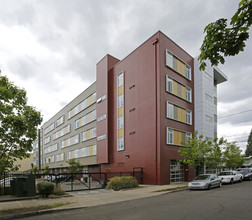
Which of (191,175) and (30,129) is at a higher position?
(30,129)

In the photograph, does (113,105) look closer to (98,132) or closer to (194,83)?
(98,132)

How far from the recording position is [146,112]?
26.4m

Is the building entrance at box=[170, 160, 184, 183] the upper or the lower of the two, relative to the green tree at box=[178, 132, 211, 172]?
lower

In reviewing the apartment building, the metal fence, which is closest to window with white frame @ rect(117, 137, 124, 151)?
→ the metal fence

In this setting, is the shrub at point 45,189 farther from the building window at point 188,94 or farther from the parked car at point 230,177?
the building window at point 188,94

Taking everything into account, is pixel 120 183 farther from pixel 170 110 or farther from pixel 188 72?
pixel 188 72

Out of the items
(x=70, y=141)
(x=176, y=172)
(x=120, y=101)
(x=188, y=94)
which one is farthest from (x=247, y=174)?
(x=70, y=141)

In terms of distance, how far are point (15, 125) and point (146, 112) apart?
1728 cm

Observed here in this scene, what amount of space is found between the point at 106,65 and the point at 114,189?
19.6 meters

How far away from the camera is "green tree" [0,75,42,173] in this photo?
10.7 metres

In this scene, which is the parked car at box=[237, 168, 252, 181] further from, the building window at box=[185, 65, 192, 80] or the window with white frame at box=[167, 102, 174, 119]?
the building window at box=[185, 65, 192, 80]

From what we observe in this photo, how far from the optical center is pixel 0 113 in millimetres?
10445

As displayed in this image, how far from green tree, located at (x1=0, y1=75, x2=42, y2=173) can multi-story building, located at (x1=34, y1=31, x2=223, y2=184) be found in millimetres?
15198

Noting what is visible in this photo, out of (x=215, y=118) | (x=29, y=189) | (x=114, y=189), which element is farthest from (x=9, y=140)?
(x=215, y=118)
